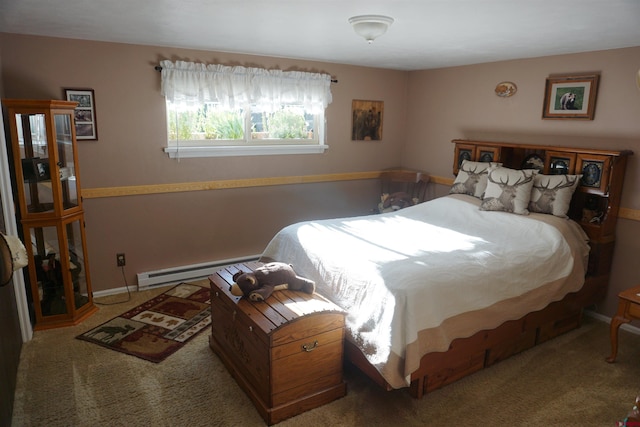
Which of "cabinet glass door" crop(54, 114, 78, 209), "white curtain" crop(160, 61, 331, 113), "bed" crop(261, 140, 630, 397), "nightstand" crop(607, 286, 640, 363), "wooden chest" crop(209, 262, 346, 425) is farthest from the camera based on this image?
"white curtain" crop(160, 61, 331, 113)

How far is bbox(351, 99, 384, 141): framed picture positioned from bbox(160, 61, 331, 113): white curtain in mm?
409

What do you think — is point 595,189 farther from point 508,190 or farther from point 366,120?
point 366,120

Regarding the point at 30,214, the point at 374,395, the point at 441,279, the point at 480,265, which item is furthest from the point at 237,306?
the point at 30,214

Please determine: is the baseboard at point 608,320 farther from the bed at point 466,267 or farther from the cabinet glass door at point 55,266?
the cabinet glass door at point 55,266

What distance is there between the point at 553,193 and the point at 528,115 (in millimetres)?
856

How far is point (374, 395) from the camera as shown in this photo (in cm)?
249

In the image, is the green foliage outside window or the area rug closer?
the area rug

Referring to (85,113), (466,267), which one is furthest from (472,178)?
(85,113)

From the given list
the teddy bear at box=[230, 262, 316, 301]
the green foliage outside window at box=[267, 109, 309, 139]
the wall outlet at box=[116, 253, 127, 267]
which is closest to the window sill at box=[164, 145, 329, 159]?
the green foliage outside window at box=[267, 109, 309, 139]

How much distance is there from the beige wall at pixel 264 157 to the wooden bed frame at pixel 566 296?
0.47 ft

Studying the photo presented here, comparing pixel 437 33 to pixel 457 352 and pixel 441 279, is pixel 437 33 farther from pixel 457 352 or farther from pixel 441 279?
pixel 457 352

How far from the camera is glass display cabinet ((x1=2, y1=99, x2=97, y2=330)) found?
296 centimetres

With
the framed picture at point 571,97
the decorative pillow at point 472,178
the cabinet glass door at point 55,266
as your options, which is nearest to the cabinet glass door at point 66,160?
the cabinet glass door at point 55,266

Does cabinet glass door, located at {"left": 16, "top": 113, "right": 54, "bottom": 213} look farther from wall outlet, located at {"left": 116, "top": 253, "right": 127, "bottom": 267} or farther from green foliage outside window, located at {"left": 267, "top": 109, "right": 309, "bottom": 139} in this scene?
green foliage outside window, located at {"left": 267, "top": 109, "right": 309, "bottom": 139}
